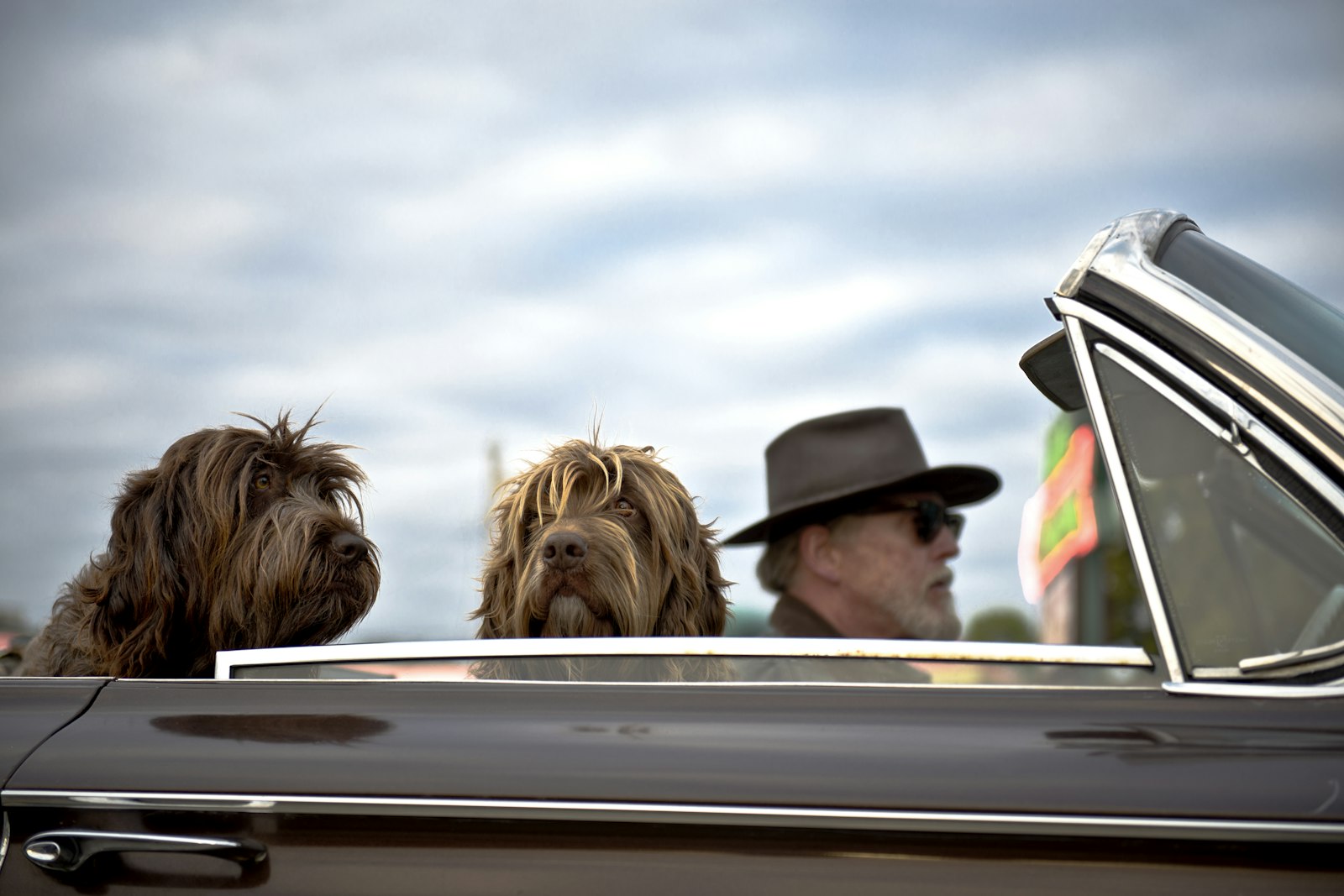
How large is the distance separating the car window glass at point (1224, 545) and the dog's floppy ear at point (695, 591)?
5.25 feet

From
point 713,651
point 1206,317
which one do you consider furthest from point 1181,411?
point 713,651

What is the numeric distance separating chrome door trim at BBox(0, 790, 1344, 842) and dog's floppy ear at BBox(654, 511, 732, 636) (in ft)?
4.75

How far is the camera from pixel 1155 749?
156cm

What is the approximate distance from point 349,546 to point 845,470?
9.39 feet

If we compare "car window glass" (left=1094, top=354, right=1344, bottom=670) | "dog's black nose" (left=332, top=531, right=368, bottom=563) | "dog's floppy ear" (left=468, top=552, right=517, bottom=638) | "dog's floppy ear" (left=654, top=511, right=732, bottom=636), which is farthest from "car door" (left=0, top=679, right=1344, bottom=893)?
"dog's floppy ear" (left=654, top=511, right=732, bottom=636)

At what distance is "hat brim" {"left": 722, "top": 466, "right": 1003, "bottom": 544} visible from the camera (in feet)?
16.5

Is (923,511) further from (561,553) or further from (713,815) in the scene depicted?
(713,815)

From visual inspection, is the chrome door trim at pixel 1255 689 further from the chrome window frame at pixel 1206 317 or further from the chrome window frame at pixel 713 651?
the chrome window frame at pixel 1206 317

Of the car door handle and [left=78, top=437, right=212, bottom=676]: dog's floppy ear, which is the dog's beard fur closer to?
[left=78, top=437, right=212, bottom=676]: dog's floppy ear

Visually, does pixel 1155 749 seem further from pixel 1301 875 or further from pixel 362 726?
pixel 362 726

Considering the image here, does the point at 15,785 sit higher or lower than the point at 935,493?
lower

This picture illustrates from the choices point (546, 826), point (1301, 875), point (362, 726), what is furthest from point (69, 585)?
point (1301, 875)

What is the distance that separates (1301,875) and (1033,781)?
35 centimetres

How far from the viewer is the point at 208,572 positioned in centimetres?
262
